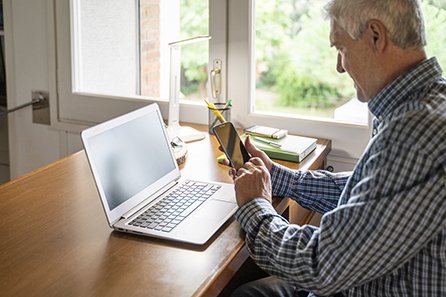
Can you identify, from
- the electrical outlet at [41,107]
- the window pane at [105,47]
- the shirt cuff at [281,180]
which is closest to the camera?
the shirt cuff at [281,180]

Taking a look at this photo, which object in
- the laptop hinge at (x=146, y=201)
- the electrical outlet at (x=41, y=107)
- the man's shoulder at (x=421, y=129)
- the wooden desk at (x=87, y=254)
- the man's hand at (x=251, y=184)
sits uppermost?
the man's shoulder at (x=421, y=129)

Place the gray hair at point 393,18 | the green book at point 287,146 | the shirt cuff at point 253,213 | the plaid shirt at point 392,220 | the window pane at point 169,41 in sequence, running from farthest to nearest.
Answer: the window pane at point 169,41
the green book at point 287,146
the shirt cuff at point 253,213
the gray hair at point 393,18
the plaid shirt at point 392,220

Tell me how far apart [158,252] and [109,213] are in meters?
0.16

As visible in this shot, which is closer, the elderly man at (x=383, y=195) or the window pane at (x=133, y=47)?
the elderly man at (x=383, y=195)

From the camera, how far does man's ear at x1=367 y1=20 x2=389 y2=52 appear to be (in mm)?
1231

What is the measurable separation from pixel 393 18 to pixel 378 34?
4 cm

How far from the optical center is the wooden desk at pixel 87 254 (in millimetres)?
1177

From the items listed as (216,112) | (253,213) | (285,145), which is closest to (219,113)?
(216,112)

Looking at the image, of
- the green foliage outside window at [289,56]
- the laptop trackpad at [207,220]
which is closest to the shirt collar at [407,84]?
the laptop trackpad at [207,220]

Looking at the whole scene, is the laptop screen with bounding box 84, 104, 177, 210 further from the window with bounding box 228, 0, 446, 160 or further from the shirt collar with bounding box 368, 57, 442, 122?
the window with bounding box 228, 0, 446, 160

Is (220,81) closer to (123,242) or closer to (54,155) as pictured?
(54,155)

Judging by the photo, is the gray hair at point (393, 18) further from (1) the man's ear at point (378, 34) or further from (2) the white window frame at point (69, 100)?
(2) the white window frame at point (69, 100)

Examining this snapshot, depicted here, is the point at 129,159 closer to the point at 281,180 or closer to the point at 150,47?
the point at 281,180

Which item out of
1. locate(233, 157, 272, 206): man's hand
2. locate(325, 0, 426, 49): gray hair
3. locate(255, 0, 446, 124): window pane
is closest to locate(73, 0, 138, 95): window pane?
locate(255, 0, 446, 124): window pane
